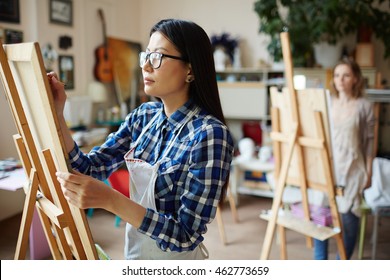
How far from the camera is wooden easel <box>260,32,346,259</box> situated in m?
1.78

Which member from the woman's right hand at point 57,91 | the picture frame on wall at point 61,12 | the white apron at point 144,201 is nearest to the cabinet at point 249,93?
the picture frame on wall at point 61,12

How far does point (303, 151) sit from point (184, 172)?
1.14m

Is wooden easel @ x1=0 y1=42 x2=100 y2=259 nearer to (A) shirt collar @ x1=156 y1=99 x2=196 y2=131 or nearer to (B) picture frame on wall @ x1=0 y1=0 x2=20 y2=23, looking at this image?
(A) shirt collar @ x1=156 y1=99 x2=196 y2=131

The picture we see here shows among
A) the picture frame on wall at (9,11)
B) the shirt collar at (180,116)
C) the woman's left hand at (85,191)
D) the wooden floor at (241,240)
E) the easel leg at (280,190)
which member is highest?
the picture frame on wall at (9,11)

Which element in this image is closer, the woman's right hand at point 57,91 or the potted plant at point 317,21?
the woman's right hand at point 57,91

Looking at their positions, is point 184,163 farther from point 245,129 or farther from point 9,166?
point 245,129

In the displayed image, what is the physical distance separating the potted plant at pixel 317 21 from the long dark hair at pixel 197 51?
8.75ft

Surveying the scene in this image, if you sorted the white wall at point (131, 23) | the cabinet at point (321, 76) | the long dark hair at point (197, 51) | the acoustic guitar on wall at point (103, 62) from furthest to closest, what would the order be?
1. the acoustic guitar on wall at point (103, 62)
2. the cabinet at point (321, 76)
3. the white wall at point (131, 23)
4. the long dark hair at point (197, 51)

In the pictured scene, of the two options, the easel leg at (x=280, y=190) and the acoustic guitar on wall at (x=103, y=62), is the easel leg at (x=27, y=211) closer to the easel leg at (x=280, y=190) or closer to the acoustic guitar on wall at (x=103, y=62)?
the easel leg at (x=280, y=190)

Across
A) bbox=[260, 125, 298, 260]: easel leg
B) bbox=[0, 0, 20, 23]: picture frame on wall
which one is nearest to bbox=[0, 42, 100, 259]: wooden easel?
bbox=[260, 125, 298, 260]: easel leg

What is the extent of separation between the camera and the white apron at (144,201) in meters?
1.01

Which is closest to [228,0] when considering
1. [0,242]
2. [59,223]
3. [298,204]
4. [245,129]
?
[245,129]

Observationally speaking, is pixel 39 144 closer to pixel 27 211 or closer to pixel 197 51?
pixel 27 211
